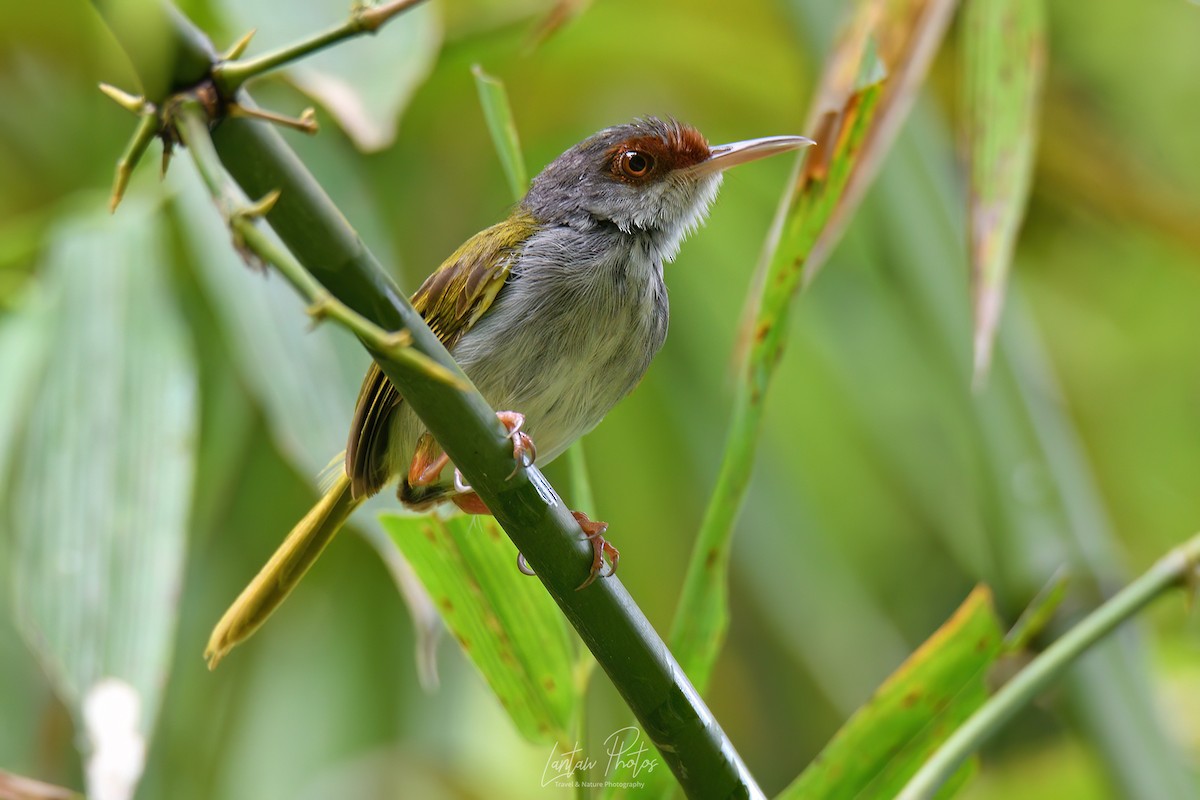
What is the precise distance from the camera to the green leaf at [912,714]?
1536mm

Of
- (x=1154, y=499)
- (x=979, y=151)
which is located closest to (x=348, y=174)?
(x=979, y=151)

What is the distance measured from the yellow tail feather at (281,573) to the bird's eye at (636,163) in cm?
77

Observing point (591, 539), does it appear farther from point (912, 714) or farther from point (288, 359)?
point (288, 359)

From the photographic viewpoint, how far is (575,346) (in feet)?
6.10

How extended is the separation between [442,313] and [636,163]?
529 millimetres

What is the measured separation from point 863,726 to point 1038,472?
89 centimetres

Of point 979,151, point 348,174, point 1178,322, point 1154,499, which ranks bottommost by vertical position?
point 1154,499

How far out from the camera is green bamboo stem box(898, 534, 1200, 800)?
4.51 feet

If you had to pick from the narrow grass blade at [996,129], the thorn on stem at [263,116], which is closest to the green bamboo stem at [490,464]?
the thorn on stem at [263,116]

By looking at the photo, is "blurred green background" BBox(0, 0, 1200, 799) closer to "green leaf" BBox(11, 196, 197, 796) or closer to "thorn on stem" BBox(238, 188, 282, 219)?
"green leaf" BBox(11, 196, 197, 796)

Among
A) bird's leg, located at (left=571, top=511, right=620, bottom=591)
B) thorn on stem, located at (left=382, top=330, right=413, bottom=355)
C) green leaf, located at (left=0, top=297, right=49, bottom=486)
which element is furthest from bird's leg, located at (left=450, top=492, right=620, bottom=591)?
green leaf, located at (left=0, top=297, right=49, bottom=486)

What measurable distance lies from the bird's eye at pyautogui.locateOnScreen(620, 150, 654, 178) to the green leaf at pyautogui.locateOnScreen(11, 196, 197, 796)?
0.90 metres

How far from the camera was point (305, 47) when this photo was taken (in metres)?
0.81

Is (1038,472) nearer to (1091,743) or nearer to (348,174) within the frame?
(1091,743)
